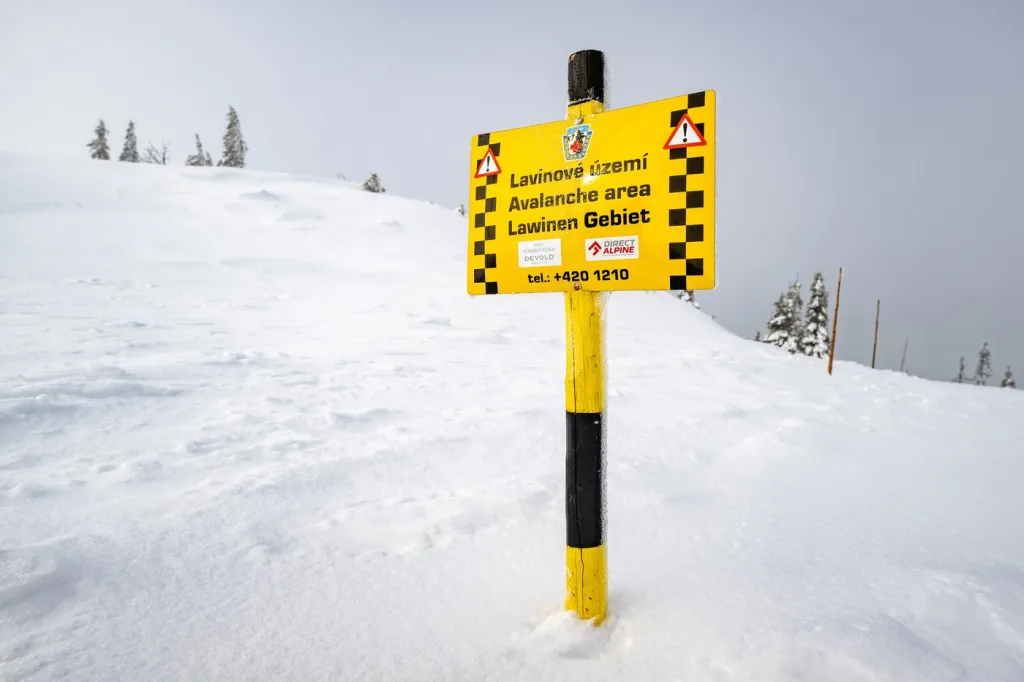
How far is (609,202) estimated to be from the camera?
2.07m

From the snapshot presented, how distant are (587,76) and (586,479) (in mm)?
1789

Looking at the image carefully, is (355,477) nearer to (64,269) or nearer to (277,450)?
(277,450)

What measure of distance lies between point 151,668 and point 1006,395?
47.6 feet

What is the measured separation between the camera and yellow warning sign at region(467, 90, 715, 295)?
1.96 meters

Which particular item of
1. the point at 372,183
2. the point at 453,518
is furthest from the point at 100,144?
the point at 453,518

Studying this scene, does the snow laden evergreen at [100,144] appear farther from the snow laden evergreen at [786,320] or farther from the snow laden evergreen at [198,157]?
the snow laden evergreen at [786,320]

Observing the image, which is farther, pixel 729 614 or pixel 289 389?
pixel 289 389

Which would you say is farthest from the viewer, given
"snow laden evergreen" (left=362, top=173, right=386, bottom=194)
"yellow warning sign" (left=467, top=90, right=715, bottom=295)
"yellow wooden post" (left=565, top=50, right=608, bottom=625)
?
"snow laden evergreen" (left=362, top=173, right=386, bottom=194)

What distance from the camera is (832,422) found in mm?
6254

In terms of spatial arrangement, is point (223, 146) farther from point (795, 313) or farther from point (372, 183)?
point (795, 313)

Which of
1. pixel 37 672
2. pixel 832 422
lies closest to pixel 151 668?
pixel 37 672

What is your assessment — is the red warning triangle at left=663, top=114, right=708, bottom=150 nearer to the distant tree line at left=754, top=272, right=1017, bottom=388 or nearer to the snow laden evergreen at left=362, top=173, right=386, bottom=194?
the distant tree line at left=754, top=272, right=1017, bottom=388

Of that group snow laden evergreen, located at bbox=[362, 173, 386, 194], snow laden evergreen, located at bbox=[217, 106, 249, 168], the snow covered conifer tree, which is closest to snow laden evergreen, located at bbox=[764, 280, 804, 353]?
the snow covered conifer tree

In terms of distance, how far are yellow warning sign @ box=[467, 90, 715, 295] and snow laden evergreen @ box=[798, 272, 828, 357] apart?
36113 millimetres
